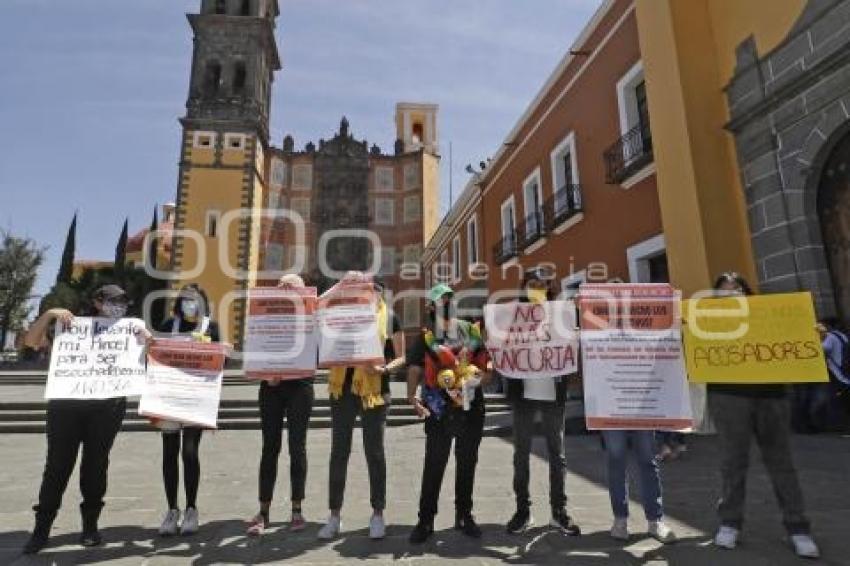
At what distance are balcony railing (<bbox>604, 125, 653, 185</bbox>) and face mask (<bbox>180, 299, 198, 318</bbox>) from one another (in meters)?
7.69

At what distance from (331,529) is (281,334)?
1492 millimetres

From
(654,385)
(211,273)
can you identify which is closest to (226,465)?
(654,385)

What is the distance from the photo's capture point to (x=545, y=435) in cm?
376

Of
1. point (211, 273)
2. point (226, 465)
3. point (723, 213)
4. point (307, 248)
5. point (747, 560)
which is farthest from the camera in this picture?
point (307, 248)

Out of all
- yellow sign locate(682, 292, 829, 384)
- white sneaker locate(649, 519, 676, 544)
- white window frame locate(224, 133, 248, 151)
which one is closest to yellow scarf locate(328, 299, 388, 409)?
white sneaker locate(649, 519, 676, 544)

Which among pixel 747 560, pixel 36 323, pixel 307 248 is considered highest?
pixel 307 248

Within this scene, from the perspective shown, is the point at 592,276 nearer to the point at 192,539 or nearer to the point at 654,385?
the point at 654,385

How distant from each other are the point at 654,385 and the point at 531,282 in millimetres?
1129

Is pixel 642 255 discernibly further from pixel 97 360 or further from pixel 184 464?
pixel 97 360

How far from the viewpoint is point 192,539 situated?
→ 360 centimetres

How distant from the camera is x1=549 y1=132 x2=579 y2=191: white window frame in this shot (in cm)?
1205

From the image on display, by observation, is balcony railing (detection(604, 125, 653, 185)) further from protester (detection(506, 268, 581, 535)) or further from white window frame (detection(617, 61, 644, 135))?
protester (detection(506, 268, 581, 535))

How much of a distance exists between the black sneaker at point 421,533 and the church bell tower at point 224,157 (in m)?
23.4

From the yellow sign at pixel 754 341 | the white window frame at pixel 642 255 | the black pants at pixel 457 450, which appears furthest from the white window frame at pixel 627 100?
the black pants at pixel 457 450
